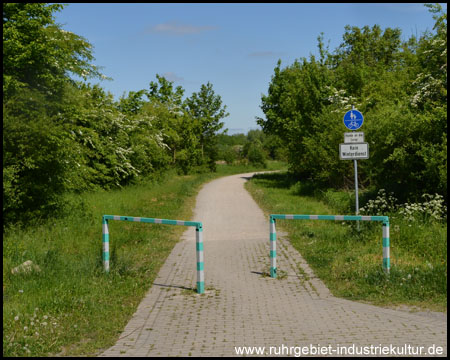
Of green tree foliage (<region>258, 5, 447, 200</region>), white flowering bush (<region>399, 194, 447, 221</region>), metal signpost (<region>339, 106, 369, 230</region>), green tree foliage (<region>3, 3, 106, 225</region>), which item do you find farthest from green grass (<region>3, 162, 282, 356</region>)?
green tree foliage (<region>258, 5, 447, 200</region>)

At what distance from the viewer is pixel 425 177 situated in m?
13.8

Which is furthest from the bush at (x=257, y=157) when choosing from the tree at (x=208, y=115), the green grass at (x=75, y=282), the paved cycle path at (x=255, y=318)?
the paved cycle path at (x=255, y=318)

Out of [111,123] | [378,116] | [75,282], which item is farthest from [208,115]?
[75,282]

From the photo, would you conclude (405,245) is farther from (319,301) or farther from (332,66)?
(332,66)

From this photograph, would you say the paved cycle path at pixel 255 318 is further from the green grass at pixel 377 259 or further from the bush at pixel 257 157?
the bush at pixel 257 157

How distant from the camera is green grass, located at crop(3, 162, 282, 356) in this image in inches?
219

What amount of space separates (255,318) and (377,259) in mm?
3519

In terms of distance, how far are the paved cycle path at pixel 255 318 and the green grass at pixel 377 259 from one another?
37 cm

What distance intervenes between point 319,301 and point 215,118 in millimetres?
49389

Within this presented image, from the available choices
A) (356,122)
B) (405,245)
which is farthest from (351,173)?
(405,245)

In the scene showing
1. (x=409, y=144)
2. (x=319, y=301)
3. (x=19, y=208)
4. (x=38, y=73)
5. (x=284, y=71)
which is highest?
(x=284, y=71)

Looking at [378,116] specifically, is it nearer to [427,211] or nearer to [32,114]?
[427,211]

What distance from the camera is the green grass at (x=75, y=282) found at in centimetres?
555

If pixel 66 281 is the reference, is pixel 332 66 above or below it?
above
